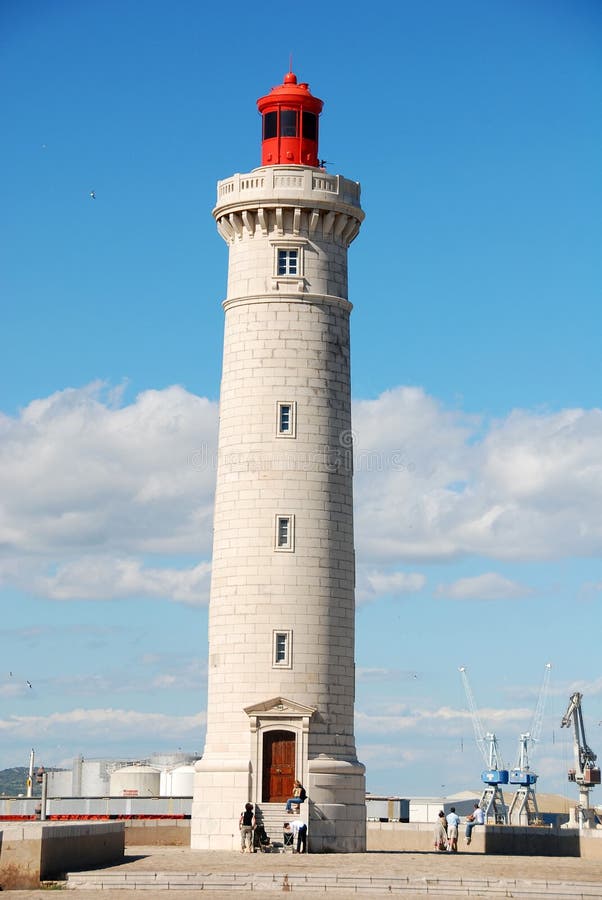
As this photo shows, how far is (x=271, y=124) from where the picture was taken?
5044 centimetres

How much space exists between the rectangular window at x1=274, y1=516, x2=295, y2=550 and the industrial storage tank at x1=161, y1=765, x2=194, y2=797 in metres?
25.4

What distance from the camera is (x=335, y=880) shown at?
35406 millimetres

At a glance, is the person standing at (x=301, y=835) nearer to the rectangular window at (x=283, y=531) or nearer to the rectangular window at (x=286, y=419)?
the rectangular window at (x=283, y=531)

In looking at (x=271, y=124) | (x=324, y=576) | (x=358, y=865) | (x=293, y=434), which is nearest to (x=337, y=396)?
(x=293, y=434)

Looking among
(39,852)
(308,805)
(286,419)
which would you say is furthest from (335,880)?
(286,419)

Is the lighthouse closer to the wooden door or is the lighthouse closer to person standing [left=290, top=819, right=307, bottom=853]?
the wooden door

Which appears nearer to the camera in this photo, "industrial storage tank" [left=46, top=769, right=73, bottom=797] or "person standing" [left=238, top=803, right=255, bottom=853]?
"person standing" [left=238, top=803, right=255, bottom=853]

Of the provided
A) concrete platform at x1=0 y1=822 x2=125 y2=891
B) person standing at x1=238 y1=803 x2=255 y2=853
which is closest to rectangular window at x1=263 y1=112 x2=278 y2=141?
person standing at x1=238 y1=803 x2=255 y2=853

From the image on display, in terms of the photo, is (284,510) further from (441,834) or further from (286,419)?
(441,834)

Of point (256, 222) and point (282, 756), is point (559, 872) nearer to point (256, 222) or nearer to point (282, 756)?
point (282, 756)

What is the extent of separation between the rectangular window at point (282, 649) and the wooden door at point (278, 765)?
205cm

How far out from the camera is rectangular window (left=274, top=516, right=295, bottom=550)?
153 ft

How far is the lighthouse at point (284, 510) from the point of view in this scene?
45.8 meters

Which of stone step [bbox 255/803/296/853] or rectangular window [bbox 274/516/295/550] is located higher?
rectangular window [bbox 274/516/295/550]
